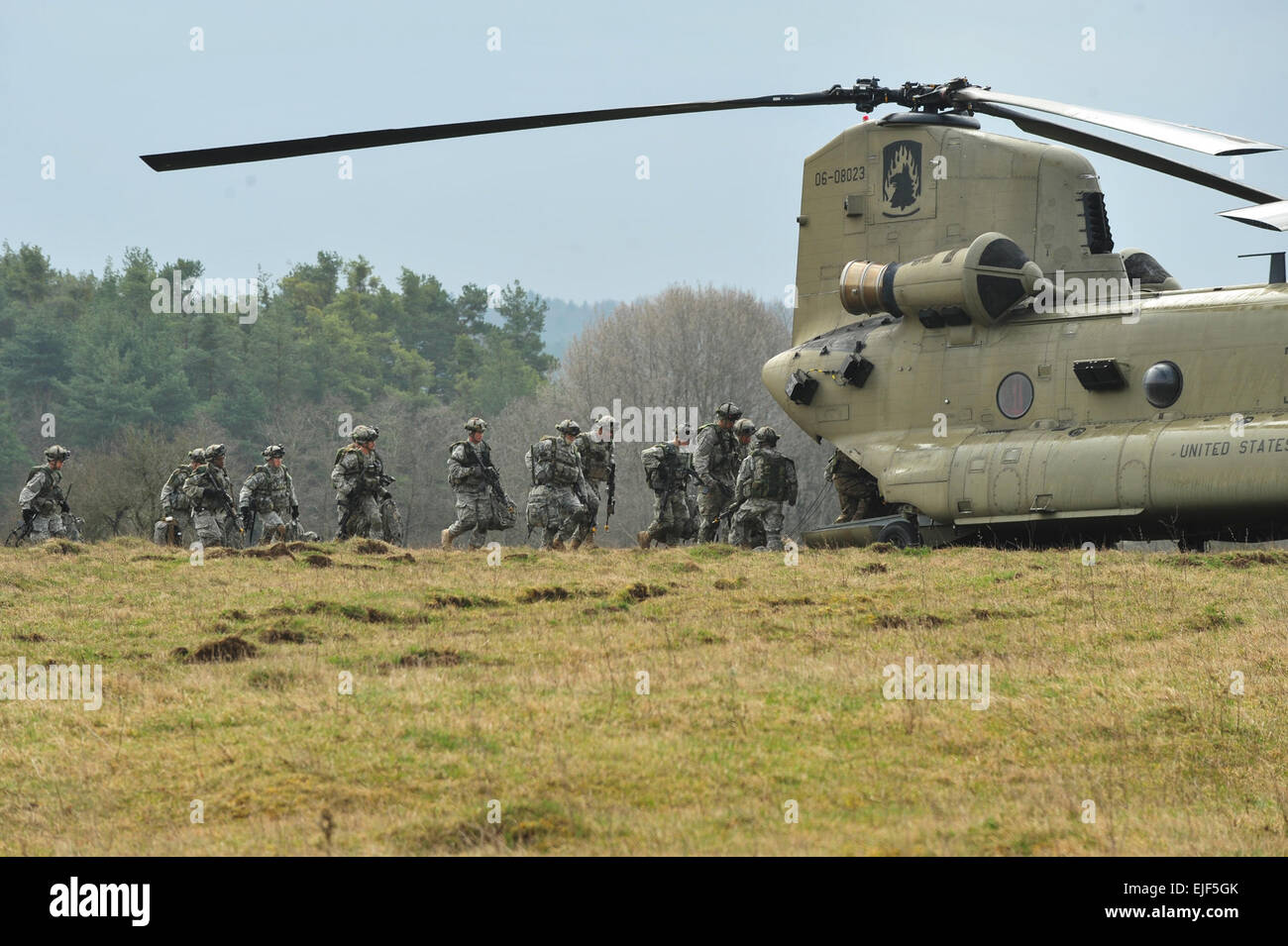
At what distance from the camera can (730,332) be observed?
7256 cm

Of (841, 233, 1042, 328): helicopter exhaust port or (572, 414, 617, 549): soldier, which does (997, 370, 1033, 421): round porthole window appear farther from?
(572, 414, 617, 549): soldier

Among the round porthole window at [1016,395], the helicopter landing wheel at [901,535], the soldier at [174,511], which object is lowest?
the helicopter landing wheel at [901,535]

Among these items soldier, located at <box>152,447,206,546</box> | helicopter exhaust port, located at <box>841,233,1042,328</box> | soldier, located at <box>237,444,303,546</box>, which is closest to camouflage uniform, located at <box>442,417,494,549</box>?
soldier, located at <box>237,444,303,546</box>

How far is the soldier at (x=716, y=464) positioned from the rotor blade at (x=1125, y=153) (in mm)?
6516

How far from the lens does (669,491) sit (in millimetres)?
23750

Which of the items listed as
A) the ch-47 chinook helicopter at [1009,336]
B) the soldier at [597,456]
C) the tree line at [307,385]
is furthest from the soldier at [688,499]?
the tree line at [307,385]

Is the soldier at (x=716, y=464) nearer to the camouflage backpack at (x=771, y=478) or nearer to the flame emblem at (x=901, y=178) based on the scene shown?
the camouflage backpack at (x=771, y=478)

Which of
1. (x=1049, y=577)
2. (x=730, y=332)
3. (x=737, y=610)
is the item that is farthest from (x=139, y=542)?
(x=730, y=332)

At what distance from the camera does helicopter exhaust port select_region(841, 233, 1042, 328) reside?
1895 cm

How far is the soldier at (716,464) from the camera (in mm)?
23750

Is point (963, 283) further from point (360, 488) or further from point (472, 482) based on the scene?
point (360, 488)

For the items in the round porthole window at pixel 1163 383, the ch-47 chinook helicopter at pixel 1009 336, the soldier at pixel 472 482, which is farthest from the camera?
the soldier at pixel 472 482

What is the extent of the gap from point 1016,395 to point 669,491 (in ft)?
21.9

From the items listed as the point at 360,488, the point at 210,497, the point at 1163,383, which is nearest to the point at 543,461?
the point at 360,488
